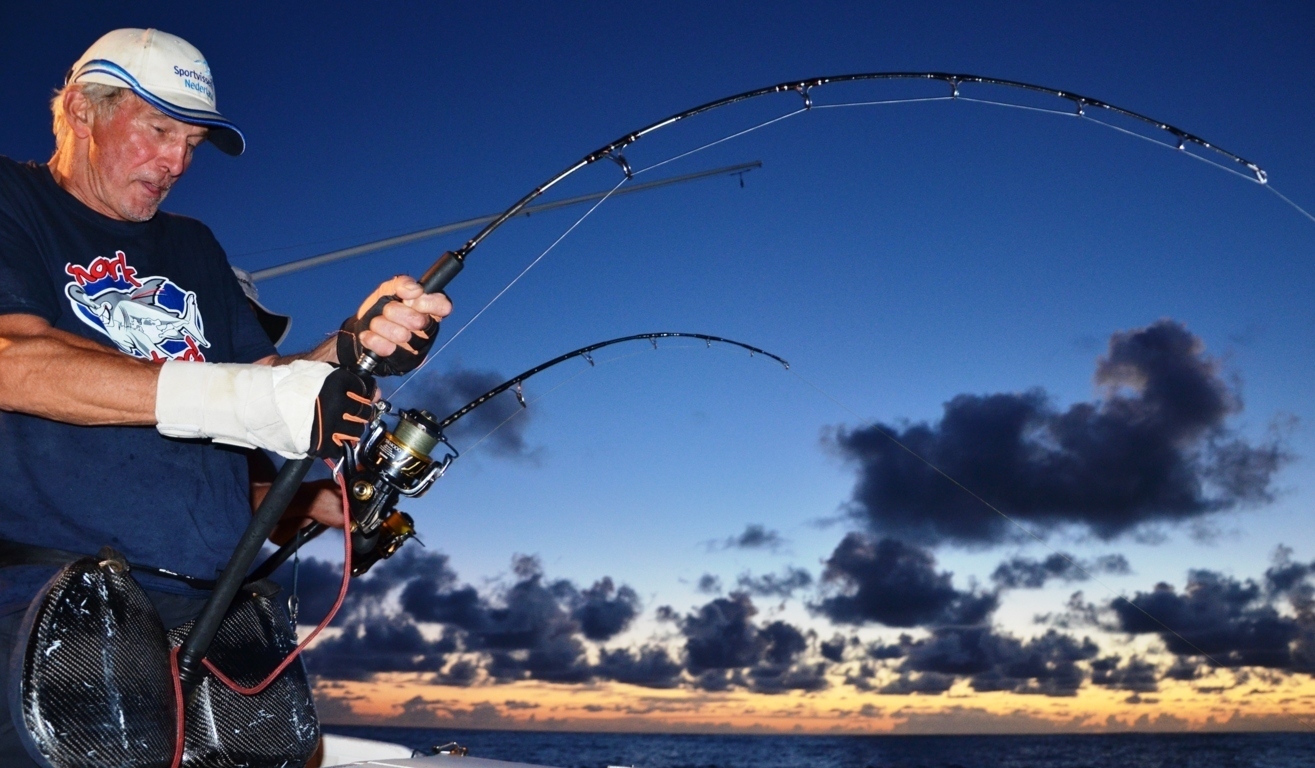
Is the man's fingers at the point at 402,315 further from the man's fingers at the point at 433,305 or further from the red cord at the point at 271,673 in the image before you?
the red cord at the point at 271,673

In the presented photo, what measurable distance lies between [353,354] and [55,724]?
1022 millimetres

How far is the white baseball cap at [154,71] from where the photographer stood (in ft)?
8.52

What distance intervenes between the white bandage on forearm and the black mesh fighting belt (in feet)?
1.32

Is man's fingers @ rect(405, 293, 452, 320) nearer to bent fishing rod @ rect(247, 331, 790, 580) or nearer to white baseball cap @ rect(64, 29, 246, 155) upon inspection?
bent fishing rod @ rect(247, 331, 790, 580)

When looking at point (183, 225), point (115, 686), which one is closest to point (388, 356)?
A: point (115, 686)

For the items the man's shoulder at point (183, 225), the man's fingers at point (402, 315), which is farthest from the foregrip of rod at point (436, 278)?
the man's shoulder at point (183, 225)

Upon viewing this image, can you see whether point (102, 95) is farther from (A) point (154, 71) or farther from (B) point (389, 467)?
(B) point (389, 467)

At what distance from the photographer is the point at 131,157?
2641 mm

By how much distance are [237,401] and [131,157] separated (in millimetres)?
993

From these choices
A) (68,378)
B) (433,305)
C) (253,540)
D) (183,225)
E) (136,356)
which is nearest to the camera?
(68,378)

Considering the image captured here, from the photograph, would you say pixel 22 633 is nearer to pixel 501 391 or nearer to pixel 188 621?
pixel 188 621

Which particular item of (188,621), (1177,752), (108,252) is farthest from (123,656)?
(1177,752)

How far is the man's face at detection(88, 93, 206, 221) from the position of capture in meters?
2.63

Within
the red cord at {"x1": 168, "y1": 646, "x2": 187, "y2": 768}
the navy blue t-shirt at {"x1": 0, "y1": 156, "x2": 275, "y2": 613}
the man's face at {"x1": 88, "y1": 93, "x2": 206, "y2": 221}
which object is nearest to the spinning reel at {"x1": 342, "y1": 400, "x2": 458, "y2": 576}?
the navy blue t-shirt at {"x1": 0, "y1": 156, "x2": 275, "y2": 613}
